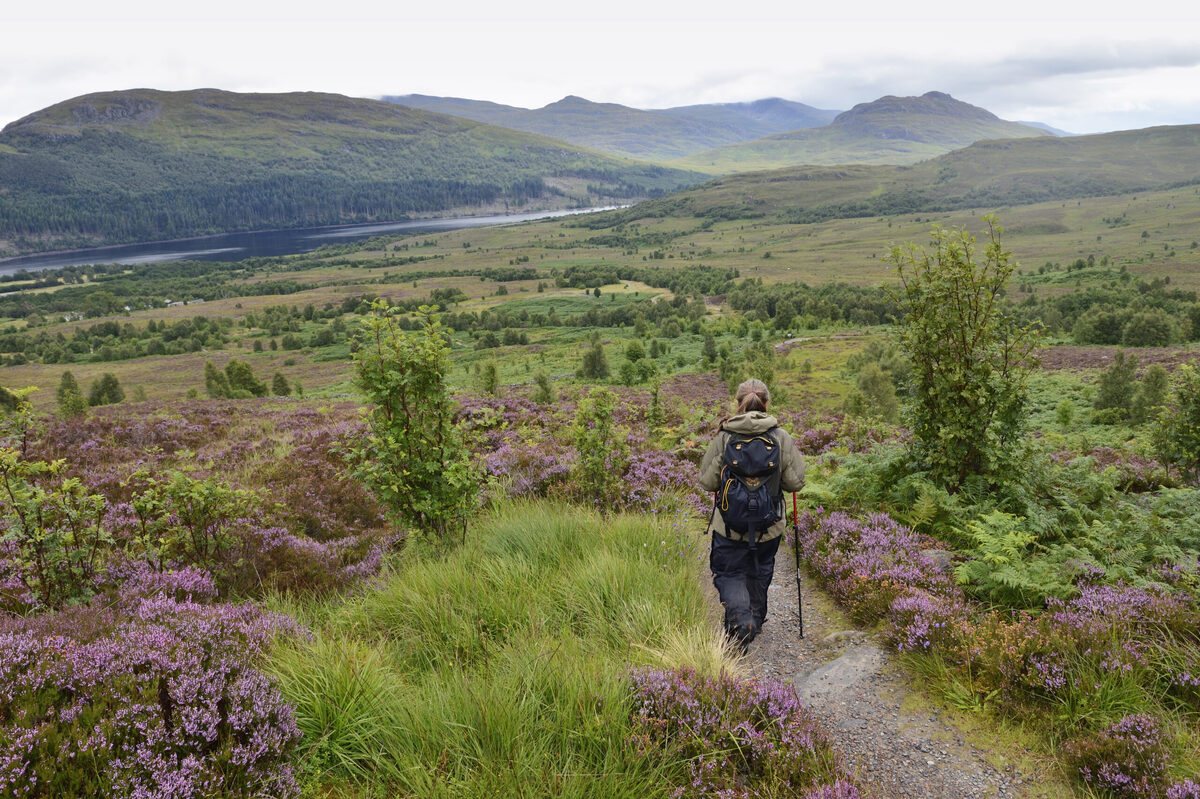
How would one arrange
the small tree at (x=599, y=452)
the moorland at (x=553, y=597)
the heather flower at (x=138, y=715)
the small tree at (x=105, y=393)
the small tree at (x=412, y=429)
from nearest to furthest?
the heather flower at (x=138, y=715)
the moorland at (x=553, y=597)
the small tree at (x=412, y=429)
the small tree at (x=599, y=452)
the small tree at (x=105, y=393)

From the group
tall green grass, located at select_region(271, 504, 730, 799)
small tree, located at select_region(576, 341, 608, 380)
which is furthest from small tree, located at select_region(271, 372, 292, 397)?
tall green grass, located at select_region(271, 504, 730, 799)

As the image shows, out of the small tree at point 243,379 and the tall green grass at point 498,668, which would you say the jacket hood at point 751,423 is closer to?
the tall green grass at point 498,668

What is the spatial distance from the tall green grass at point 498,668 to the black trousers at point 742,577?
0.27m

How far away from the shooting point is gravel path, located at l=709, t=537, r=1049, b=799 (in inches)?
142

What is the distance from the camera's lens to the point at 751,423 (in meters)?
5.35

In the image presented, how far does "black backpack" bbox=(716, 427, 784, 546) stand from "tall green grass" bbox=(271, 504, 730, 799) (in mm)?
914

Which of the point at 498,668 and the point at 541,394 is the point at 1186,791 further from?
the point at 541,394

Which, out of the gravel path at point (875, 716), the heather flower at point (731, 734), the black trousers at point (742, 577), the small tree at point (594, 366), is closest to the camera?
the heather flower at point (731, 734)

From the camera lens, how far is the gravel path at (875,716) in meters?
3.62

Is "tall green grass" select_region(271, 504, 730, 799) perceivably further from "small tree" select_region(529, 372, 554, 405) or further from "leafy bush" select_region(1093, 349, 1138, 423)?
A: "leafy bush" select_region(1093, 349, 1138, 423)

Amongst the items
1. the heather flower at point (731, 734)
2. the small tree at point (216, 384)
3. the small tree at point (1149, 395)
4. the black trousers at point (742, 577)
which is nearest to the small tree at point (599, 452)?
the black trousers at point (742, 577)

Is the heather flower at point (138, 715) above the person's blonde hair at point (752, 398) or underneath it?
underneath

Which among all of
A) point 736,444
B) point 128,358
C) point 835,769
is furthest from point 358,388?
point 128,358

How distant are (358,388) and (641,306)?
329ft
